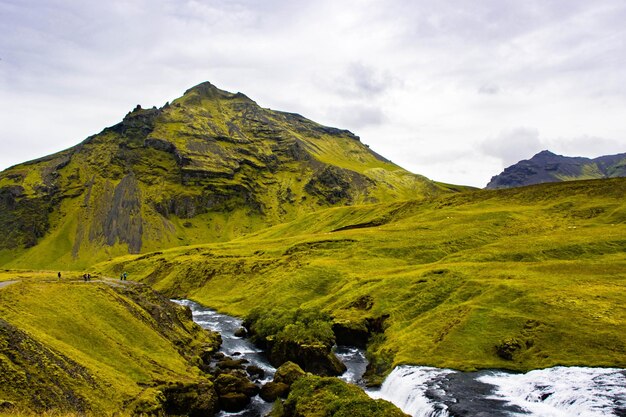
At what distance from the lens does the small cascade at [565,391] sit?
43906 millimetres

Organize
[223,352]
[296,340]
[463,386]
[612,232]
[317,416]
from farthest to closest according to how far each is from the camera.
Answer: 1. [612,232]
2. [223,352]
3. [296,340]
4. [463,386]
5. [317,416]

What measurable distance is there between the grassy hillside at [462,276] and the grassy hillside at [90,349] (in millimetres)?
30310

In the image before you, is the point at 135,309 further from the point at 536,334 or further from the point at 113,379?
the point at 536,334

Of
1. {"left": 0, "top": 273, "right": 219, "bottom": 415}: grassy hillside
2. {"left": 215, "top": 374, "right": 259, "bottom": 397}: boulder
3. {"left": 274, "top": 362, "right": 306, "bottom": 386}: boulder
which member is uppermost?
{"left": 0, "top": 273, "right": 219, "bottom": 415}: grassy hillside

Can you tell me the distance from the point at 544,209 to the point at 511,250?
4437 centimetres

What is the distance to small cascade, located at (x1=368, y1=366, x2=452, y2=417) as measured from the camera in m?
49.2

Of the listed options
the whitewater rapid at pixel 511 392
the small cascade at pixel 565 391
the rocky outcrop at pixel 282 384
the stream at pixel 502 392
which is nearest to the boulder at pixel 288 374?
the rocky outcrop at pixel 282 384

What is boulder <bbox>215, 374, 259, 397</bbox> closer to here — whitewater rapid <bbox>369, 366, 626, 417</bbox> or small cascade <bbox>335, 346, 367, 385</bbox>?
small cascade <bbox>335, 346, 367, 385</bbox>

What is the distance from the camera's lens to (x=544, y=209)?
13962cm

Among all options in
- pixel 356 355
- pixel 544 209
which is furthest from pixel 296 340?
pixel 544 209

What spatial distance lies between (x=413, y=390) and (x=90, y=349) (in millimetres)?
36663

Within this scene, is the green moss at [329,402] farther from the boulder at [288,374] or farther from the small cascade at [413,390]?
the boulder at [288,374]

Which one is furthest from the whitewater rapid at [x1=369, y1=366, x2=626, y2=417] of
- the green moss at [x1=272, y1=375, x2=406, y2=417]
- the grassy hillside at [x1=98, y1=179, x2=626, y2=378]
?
the green moss at [x1=272, y1=375, x2=406, y2=417]

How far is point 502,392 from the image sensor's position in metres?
51.9
